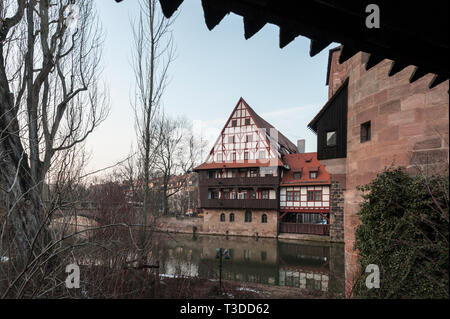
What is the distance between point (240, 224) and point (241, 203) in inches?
72.7

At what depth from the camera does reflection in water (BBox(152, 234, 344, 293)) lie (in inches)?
393

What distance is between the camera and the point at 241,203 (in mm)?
22547

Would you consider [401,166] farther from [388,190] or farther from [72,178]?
[72,178]

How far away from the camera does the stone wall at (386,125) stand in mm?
2754

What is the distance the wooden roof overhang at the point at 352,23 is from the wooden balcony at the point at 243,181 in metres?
20.4

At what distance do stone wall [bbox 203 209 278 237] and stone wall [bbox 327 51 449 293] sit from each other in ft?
53.3

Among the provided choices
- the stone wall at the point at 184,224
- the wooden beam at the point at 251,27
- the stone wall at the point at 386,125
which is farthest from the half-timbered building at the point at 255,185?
the wooden beam at the point at 251,27

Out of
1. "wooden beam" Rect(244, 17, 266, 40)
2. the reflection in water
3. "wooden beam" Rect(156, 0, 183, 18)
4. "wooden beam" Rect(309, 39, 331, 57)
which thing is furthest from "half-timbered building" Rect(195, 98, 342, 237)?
"wooden beam" Rect(156, 0, 183, 18)

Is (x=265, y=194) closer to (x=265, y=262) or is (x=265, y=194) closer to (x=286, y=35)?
(x=265, y=262)

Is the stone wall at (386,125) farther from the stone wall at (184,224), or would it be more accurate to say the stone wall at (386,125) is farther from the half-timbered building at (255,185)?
the stone wall at (184,224)

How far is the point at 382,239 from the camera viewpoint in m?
4.03

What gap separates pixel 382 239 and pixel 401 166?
1.16 meters

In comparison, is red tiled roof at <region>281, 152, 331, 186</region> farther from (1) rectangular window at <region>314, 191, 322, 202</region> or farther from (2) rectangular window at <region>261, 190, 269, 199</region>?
(2) rectangular window at <region>261, 190, 269, 199</region>
